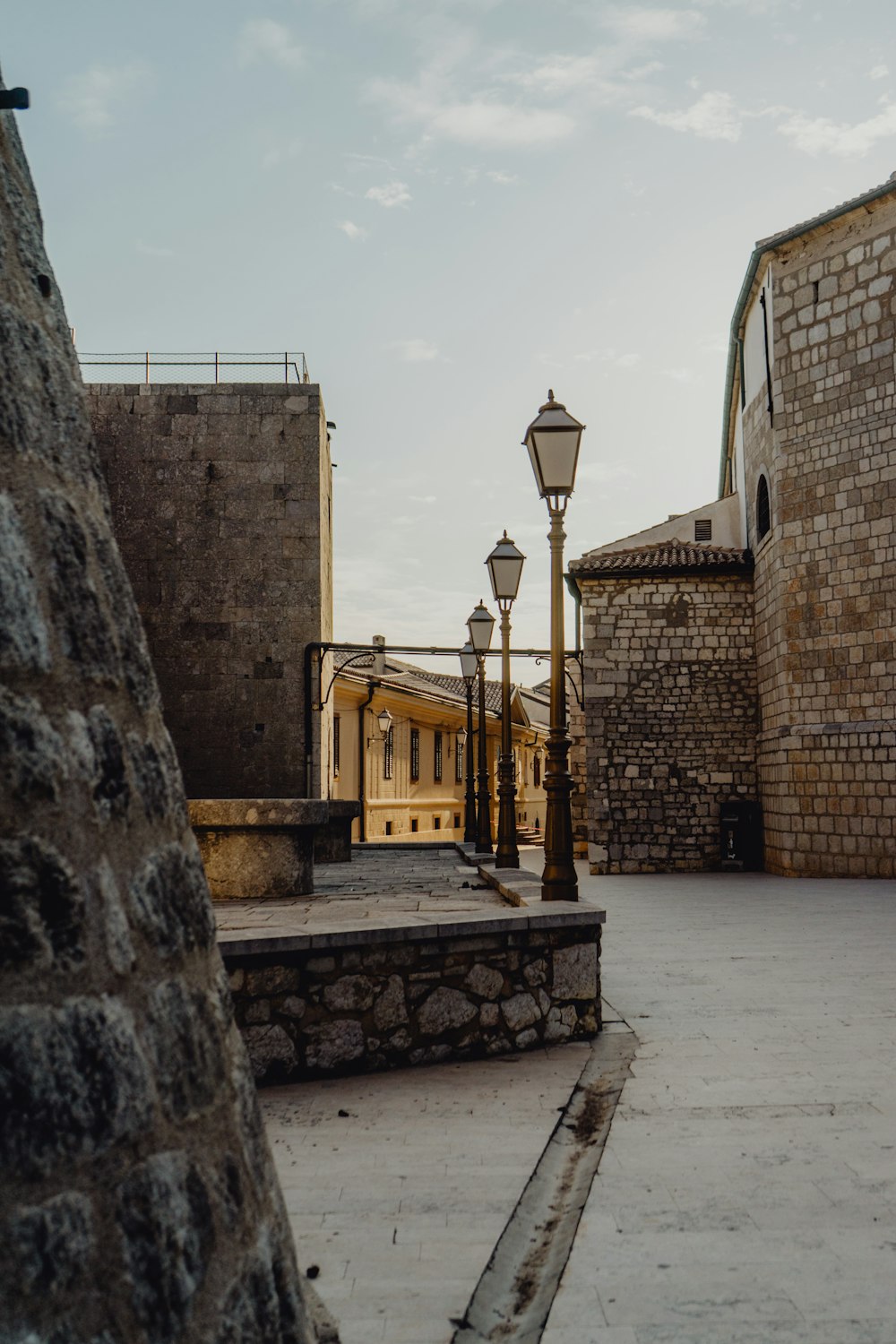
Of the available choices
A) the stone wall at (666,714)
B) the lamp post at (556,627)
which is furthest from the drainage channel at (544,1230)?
the stone wall at (666,714)

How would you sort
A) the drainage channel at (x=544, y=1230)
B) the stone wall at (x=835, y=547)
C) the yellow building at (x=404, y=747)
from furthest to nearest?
the yellow building at (x=404, y=747), the stone wall at (x=835, y=547), the drainage channel at (x=544, y=1230)

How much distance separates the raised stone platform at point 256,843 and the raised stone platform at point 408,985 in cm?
146

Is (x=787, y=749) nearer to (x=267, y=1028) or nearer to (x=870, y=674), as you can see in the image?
(x=870, y=674)

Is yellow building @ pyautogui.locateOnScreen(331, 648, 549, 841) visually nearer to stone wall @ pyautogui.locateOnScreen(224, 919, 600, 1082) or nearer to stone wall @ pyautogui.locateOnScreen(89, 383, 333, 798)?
stone wall @ pyautogui.locateOnScreen(89, 383, 333, 798)

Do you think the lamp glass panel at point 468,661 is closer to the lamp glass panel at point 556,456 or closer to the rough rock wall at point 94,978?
the lamp glass panel at point 556,456

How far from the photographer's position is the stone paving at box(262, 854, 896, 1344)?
2824mm

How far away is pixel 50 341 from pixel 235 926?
4.28 metres

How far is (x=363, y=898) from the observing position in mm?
7840

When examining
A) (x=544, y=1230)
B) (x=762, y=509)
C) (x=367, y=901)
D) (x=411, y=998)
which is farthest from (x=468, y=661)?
(x=544, y=1230)

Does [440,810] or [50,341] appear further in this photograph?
[440,810]

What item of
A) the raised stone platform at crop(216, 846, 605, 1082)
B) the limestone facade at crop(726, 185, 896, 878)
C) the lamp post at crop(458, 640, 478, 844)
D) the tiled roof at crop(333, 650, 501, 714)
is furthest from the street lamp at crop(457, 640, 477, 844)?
the raised stone platform at crop(216, 846, 605, 1082)

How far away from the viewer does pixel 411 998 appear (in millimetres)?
5363

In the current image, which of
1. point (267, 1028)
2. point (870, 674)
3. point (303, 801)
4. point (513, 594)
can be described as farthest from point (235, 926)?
point (870, 674)

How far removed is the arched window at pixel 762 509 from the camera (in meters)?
19.3
